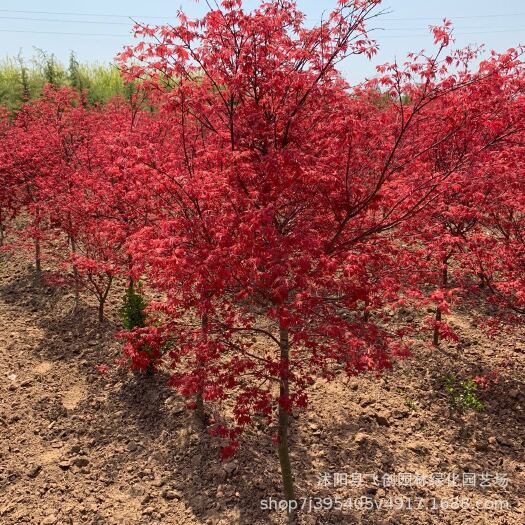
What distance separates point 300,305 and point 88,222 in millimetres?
6198

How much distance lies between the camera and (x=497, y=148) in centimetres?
741

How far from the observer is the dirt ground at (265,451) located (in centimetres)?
581

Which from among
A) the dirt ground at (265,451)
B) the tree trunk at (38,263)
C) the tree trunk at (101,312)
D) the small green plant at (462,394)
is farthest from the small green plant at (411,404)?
the tree trunk at (38,263)

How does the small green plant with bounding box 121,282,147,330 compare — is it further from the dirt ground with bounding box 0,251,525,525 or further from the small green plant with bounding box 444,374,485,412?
the small green plant with bounding box 444,374,485,412

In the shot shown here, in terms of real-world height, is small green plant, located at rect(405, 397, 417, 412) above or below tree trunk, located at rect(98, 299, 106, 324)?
below

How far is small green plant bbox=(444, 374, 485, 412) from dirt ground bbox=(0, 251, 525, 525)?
0.15 metres

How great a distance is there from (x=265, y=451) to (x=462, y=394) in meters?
3.68

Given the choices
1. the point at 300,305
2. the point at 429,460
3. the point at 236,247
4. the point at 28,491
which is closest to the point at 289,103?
the point at 236,247

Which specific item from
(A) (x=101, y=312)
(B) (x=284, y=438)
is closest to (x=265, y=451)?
(B) (x=284, y=438)

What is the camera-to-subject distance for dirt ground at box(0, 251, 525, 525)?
5812 mm

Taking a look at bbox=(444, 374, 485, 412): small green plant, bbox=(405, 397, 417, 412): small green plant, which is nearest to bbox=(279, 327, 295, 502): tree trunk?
bbox=(405, 397, 417, 412): small green plant

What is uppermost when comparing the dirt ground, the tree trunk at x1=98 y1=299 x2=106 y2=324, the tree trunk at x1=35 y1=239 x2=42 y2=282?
the tree trunk at x1=35 y1=239 x2=42 y2=282

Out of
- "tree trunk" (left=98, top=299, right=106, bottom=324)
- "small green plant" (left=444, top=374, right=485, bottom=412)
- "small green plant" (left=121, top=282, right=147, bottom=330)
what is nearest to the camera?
"small green plant" (left=444, top=374, right=485, bottom=412)

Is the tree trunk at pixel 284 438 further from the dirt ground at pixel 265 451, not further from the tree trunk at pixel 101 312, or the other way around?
the tree trunk at pixel 101 312
